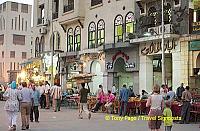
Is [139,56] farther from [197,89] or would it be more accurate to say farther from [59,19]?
[59,19]

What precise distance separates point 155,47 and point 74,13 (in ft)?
41.4

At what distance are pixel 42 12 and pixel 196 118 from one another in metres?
34.5

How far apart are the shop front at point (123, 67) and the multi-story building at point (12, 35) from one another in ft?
153

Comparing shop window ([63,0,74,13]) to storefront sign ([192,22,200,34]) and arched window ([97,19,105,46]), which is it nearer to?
arched window ([97,19,105,46])

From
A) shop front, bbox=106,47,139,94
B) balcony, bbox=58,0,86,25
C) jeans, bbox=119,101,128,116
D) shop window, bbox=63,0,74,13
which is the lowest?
jeans, bbox=119,101,128,116

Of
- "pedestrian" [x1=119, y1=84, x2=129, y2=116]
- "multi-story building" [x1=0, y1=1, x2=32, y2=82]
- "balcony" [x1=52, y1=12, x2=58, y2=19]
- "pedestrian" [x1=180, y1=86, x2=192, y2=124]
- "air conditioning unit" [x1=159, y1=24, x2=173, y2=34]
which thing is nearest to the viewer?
"pedestrian" [x1=180, y1=86, x2=192, y2=124]

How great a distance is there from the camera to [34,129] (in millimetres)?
16000

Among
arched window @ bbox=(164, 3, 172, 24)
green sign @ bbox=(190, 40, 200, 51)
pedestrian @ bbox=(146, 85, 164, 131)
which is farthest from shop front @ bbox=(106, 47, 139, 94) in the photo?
pedestrian @ bbox=(146, 85, 164, 131)

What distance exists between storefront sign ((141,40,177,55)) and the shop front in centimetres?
128

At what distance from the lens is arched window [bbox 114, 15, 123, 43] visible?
35.6m

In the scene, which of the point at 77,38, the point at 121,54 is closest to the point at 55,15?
the point at 77,38

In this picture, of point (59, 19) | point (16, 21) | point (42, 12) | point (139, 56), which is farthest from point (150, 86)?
point (16, 21)

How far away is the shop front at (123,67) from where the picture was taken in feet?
110

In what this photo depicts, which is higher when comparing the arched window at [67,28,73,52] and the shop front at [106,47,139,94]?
the arched window at [67,28,73,52]
